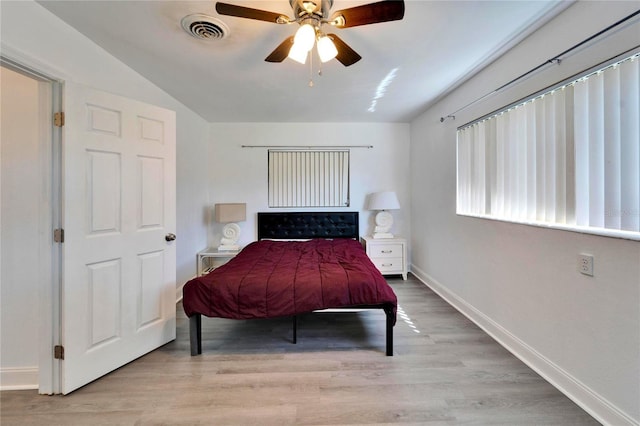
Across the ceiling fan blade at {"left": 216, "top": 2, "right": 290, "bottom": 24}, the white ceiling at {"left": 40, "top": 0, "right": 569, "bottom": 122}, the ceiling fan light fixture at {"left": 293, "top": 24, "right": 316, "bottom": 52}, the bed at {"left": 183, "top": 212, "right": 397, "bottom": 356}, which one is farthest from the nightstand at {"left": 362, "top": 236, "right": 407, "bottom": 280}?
the ceiling fan blade at {"left": 216, "top": 2, "right": 290, "bottom": 24}

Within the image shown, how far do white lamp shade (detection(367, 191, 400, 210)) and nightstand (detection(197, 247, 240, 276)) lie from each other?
218cm

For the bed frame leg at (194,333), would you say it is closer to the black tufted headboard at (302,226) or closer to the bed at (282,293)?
the bed at (282,293)

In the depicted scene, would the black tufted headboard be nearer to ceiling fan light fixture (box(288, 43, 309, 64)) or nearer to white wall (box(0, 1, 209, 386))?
white wall (box(0, 1, 209, 386))

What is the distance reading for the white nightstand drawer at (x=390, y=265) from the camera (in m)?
3.80

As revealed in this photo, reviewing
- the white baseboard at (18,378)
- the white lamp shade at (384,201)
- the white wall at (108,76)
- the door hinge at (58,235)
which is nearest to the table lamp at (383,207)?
the white lamp shade at (384,201)

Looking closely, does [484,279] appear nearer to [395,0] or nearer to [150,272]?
[395,0]

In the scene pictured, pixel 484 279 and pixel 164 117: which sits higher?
pixel 164 117

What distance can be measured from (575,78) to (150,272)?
3.29 m

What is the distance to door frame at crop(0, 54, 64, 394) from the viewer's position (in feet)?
5.39

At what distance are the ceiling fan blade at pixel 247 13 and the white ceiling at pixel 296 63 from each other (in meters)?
0.28

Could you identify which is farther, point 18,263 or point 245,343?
point 245,343

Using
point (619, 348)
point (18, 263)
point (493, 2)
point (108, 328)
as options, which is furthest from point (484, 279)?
point (18, 263)

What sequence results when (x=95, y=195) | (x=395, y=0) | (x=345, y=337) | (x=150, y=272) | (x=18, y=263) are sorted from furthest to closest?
(x=345, y=337), (x=150, y=272), (x=95, y=195), (x=18, y=263), (x=395, y=0)

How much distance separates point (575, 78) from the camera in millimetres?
1528
